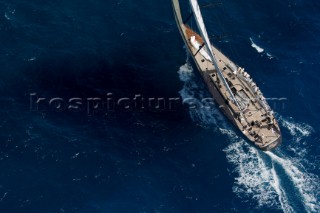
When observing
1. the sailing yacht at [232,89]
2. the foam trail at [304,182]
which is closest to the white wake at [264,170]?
the foam trail at [304,182]

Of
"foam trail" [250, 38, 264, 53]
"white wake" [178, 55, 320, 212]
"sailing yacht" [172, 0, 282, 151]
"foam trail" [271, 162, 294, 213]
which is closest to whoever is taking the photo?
"foam trail" [271, 162, 294, 213]

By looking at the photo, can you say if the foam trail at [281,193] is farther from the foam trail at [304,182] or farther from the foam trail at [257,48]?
the foam trail at [257,48]

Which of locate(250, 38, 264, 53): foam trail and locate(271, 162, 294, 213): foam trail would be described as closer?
locate(271, 162, 294, 213): foam trail

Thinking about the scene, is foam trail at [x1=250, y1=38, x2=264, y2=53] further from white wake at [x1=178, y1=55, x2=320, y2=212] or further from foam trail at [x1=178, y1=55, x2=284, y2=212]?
white wake at [x1=178, y1=55, x2=320, y2=212]

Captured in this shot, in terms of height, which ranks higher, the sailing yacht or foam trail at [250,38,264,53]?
foam trail at [250,38,264,53]

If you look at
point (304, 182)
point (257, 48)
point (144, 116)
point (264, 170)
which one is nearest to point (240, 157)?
point (264, 170)

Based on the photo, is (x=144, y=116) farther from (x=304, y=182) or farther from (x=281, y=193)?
(x=304, y=182)

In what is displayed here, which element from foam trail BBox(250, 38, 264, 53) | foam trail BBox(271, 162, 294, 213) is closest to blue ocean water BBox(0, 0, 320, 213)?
foam trail BBox(271, 162, 294, 213)
